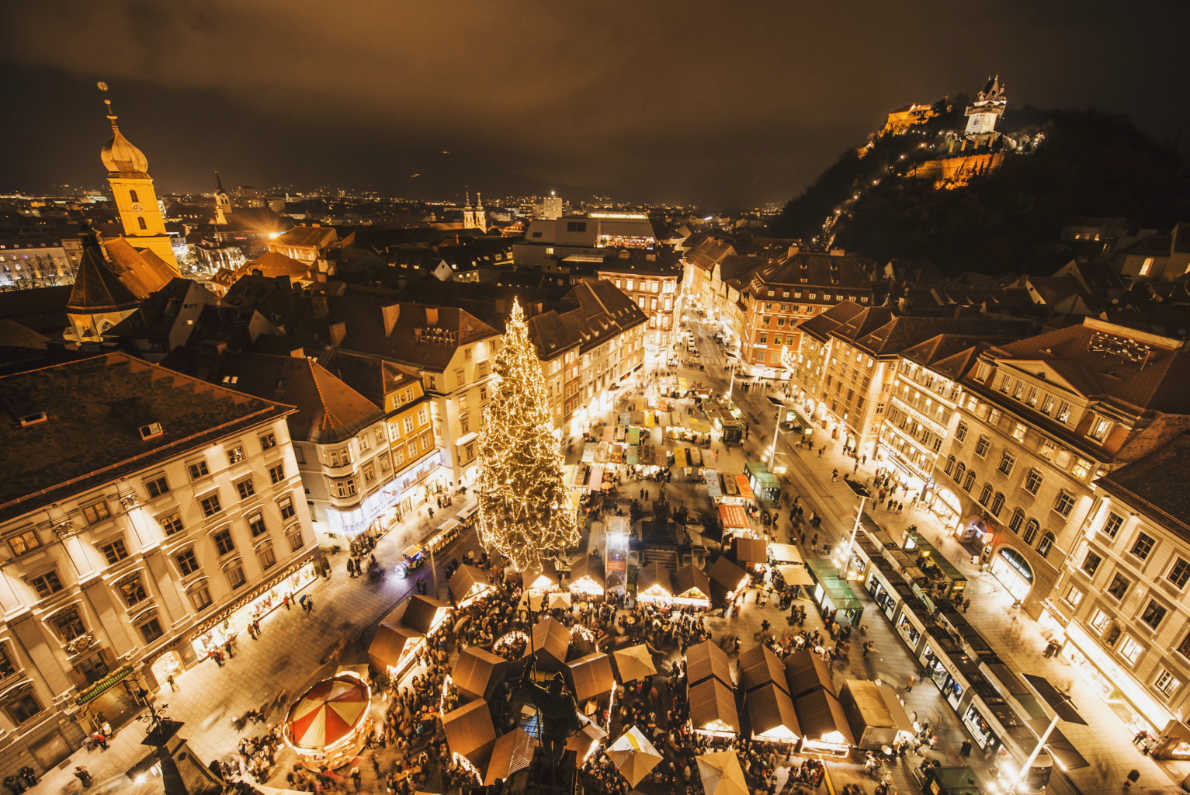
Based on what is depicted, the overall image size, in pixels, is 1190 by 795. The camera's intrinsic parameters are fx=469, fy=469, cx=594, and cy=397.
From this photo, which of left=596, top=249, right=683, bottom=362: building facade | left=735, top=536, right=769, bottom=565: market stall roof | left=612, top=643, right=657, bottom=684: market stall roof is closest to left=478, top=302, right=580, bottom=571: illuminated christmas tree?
left=612, top=643, right=657, bottom=684: market stall roof

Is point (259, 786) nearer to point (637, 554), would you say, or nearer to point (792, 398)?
point (637, 554)

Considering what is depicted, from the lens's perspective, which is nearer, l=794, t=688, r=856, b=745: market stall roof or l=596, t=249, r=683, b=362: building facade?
l=794, t=688, r=856, b=745: market stall roof

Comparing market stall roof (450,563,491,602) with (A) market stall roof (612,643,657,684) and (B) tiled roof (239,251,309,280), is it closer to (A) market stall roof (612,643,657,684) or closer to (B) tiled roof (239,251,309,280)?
(A) market stall roof (612,643,657,684)

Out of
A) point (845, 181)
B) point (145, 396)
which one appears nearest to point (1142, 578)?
point (145, 396)

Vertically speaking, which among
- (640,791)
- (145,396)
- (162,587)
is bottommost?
(640,791)

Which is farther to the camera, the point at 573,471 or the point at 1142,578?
the point at 573,471

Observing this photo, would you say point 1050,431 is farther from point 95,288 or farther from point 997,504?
point 95,288

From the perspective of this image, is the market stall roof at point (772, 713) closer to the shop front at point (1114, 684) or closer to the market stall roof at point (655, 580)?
the market stall roof at point (655, 580)
